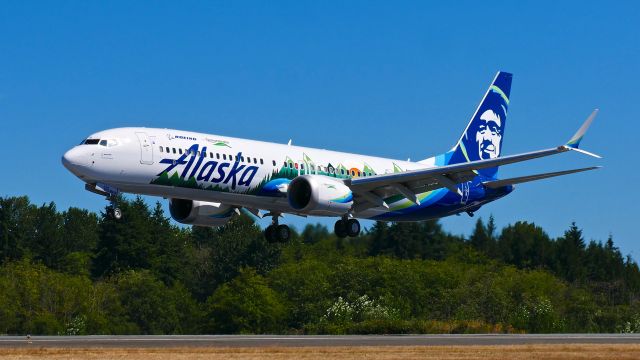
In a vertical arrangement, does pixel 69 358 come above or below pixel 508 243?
below

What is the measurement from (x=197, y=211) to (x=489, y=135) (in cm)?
1978

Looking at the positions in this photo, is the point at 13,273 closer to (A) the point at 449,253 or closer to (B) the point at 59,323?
(B) the point at 59,323

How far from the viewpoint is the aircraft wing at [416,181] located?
190ft

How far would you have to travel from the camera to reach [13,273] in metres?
120

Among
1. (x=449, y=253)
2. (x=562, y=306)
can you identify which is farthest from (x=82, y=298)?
(x=562, y=306)

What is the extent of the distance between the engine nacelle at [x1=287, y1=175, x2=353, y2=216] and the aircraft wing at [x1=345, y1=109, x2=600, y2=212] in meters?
1.45

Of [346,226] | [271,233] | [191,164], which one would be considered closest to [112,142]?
[191,164]

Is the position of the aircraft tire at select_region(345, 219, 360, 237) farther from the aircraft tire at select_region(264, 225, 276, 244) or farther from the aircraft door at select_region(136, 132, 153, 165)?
the aircraft door at select_region(136, 132, 153, 165)

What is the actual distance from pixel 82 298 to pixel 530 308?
1630 inches

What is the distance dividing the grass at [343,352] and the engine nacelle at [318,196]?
29.5 feet

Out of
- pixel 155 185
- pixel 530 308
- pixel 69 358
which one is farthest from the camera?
pixel 530 308

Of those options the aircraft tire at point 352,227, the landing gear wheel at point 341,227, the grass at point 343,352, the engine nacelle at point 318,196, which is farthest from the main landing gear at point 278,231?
the grass at point 343,352

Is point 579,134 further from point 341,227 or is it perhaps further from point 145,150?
point 145,150

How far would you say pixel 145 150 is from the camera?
55.1 meters
